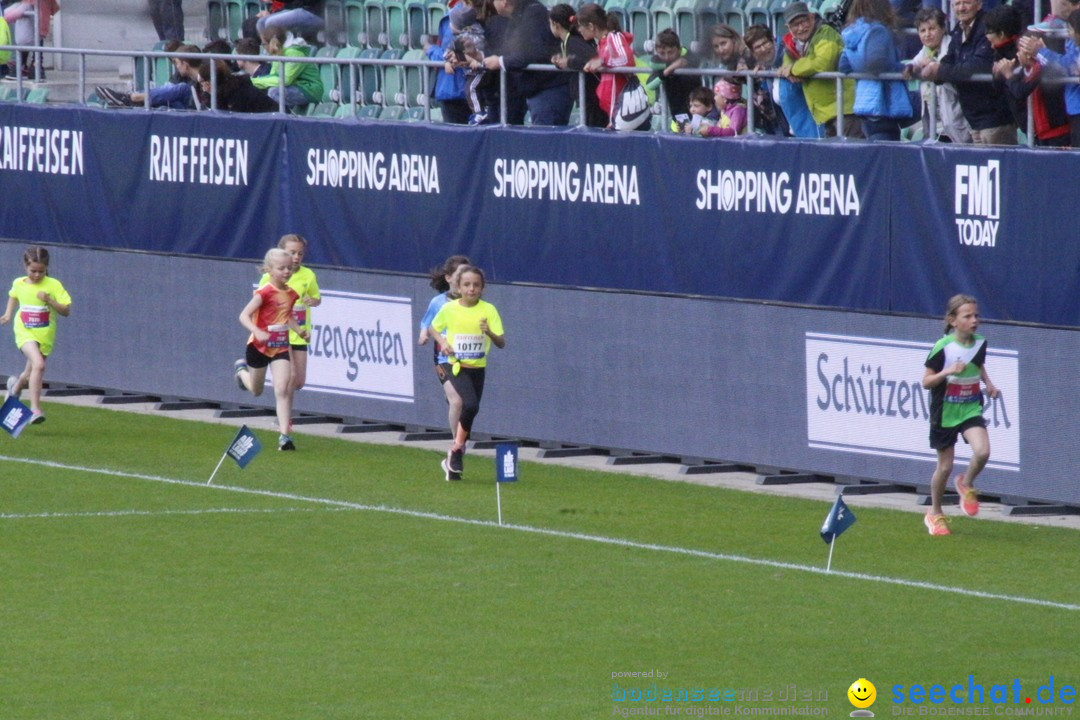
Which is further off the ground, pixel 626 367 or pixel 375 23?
pixel 375 23

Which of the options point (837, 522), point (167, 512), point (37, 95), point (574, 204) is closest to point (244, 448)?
point (167, 512)

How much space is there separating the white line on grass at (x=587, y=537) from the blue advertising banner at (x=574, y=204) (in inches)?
141

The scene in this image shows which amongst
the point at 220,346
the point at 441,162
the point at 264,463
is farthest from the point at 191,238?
the point at 264,463

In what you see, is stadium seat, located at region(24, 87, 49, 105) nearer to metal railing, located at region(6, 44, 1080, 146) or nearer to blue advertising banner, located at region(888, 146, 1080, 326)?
metal railing, located at region(6, 44, 1080, 146)

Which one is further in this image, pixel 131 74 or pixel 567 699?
pixel 131 74

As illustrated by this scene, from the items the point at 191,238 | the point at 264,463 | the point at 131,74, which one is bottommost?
the point at 264,463

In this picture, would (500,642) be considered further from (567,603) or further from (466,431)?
(466,431)

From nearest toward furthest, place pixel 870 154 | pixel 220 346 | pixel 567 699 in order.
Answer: pixel 567 699, pixel 870 154, pixel 220 346

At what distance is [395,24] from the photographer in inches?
973

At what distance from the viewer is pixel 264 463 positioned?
59.1ft

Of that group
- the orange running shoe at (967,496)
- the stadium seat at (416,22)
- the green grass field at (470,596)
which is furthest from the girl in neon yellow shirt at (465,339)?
the stadium seat at (416,22)

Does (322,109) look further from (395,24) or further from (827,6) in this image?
(827,6)

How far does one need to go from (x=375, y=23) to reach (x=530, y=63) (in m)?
5.97

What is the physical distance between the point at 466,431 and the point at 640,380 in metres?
2.08
